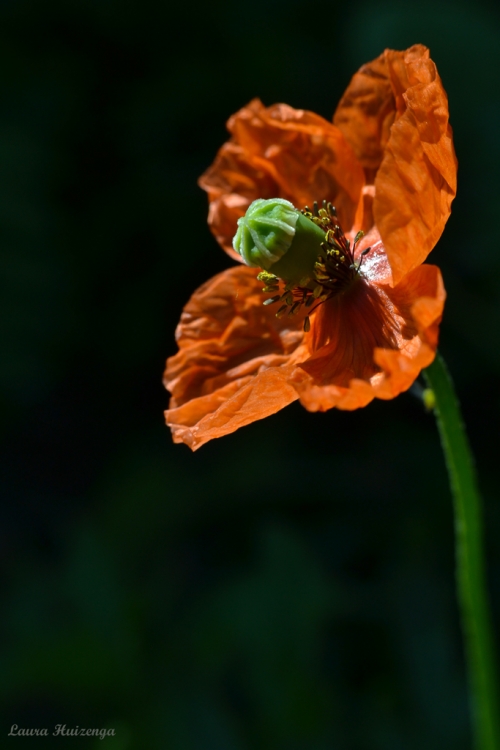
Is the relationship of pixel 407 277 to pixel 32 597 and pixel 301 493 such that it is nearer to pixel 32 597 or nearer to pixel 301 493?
pixel 301 493

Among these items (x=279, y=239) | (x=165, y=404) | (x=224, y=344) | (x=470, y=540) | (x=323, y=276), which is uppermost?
(x=279, y=239)

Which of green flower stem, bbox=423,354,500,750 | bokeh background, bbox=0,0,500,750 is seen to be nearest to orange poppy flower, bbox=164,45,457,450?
green flower stem, bbox=423,354,500,750

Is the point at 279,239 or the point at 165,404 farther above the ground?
the point at 279,239

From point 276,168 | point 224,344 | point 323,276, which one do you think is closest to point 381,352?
point 323,276

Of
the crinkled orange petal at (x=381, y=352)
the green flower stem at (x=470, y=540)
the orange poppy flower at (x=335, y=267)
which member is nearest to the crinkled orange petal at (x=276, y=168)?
the orange poppy flower at (x=335, y=267)

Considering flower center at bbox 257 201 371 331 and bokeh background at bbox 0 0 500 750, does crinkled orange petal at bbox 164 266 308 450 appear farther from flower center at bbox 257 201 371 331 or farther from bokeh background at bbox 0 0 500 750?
bokeh background at bbox 0 0 500 750

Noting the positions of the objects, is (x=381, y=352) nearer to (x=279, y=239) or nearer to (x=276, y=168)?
(x=279, y=239)

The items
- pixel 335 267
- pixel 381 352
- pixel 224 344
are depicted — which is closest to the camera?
pixel 381 352
